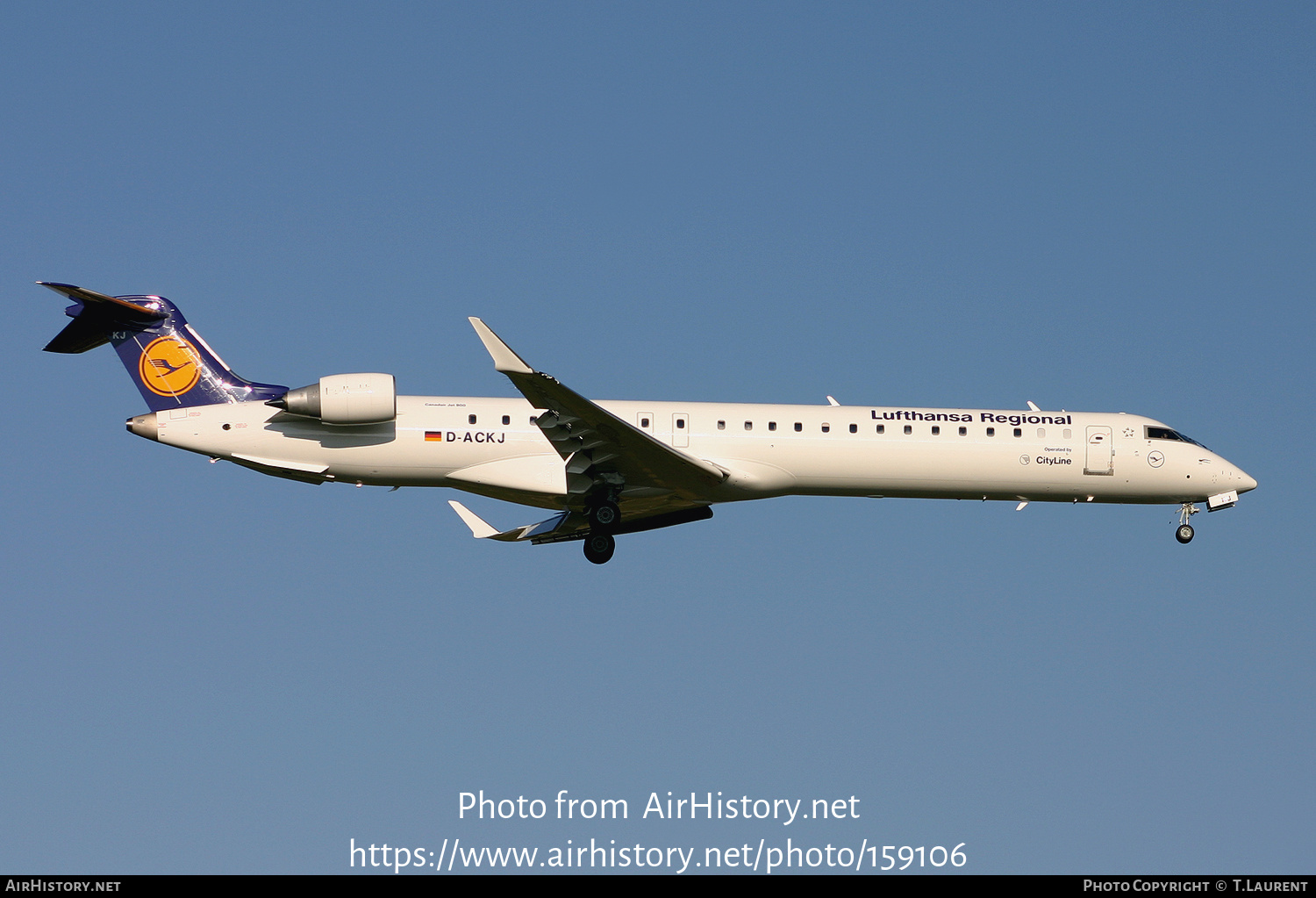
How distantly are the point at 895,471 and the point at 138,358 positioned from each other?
14.0 meters

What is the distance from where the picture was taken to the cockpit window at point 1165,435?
2692 centimetres

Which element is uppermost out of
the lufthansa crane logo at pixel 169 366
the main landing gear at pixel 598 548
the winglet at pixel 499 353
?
the lufthansa crane logo at pixel 169 366

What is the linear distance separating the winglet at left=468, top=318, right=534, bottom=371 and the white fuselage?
3313mm

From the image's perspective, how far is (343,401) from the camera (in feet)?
78.1

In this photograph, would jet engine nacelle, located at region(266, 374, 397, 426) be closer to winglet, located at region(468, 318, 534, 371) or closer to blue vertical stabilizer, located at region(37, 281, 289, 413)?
blue vertical stabilizer, located at region(37, 281, 289, 413)

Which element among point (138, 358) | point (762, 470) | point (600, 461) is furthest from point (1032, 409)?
point (138, 358)

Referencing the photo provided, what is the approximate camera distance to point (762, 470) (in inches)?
989

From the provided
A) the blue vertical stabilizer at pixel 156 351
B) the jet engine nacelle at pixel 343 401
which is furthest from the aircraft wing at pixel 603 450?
the blue vertical stabilizer at pixel 156 351

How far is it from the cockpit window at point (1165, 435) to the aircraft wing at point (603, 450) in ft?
29.0

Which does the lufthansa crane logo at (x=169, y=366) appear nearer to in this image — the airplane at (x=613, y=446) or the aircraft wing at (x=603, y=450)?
the airplane at (x=613, y=446)

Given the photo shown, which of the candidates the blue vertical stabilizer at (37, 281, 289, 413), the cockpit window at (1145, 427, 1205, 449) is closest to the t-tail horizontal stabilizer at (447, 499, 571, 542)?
the blue vertical stabilizer at (37, 281, 289, 413)

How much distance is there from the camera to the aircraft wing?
21406 millimetres

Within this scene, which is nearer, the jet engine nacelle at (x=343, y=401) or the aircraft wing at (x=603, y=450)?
the aircraft wing at (x=603, y=450)
